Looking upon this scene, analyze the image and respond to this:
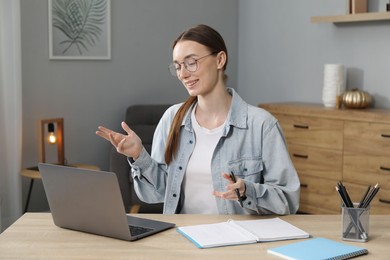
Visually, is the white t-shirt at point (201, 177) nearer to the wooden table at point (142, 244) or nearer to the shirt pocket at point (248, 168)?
the shirt pocket at point (248, 168)

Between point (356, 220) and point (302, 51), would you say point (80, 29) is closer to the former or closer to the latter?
point (302, 51)

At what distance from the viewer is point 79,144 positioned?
5223 mm

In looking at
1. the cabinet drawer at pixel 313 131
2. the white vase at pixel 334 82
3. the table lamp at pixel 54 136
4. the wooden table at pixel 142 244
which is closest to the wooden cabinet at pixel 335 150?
the cabinet drawer at pixel 313 131

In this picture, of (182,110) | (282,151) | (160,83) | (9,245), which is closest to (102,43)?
(160,83)

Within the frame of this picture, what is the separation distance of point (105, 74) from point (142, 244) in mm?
3383

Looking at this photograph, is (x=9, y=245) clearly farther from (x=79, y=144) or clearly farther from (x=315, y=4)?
(x=315, y=4)

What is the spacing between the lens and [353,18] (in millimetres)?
4867

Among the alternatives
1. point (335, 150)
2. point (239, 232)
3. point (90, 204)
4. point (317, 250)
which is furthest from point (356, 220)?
point (335, 150)

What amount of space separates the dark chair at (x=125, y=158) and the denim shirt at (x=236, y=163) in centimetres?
173

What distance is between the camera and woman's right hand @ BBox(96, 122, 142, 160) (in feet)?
7.74

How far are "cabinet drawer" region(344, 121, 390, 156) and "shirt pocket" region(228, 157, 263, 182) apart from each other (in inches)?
81.6

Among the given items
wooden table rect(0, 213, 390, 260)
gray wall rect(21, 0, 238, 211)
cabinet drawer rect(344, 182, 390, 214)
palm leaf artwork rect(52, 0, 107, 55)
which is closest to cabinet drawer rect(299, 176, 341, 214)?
cabinet drawer rect(344, 182, 390, 214)

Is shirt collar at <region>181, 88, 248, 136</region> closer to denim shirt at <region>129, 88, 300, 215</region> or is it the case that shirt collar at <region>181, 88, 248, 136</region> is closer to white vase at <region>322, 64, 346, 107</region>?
denim shirt at <region>129, 88, 300, 215</region>

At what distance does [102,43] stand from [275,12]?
1.48 m
